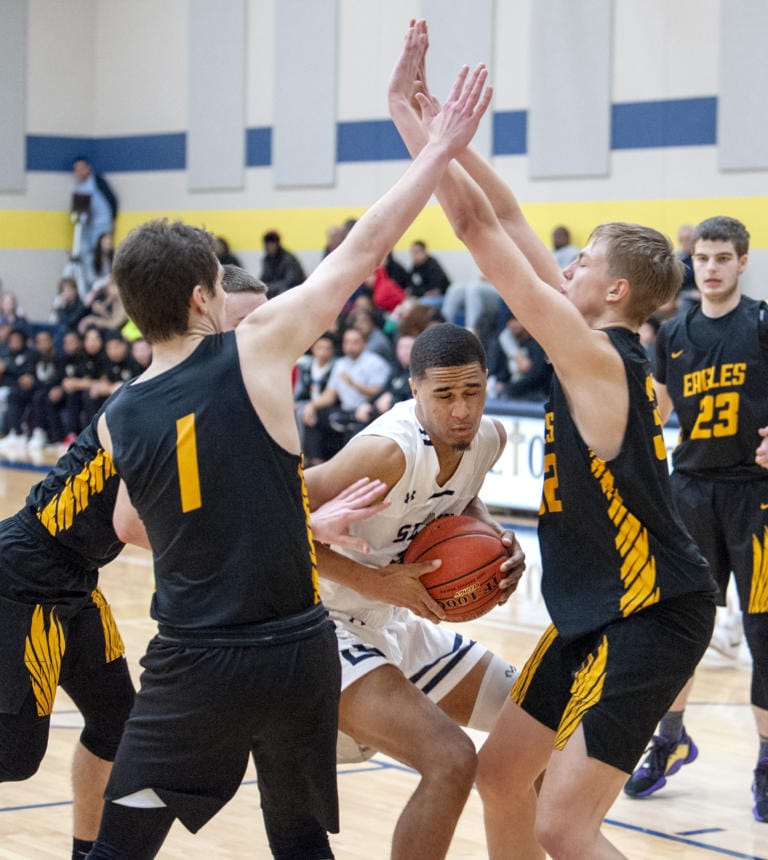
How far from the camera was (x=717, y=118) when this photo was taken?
1448cm

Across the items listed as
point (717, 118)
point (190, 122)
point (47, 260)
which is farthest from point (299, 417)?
point (47, 260)

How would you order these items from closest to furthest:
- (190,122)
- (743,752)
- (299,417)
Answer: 1. (743,752)
2. (299,417)
3. (190,122)

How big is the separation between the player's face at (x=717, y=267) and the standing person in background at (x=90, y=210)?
16.7m

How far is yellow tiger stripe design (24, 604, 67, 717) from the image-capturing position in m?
4.02

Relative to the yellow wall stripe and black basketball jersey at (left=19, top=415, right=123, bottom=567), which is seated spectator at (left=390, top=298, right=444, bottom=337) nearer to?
the yellow wall stripe

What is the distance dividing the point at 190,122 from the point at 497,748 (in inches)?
697

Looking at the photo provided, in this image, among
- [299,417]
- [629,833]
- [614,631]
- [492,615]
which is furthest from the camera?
[299,417]

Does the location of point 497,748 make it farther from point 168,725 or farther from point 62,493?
point 62,493

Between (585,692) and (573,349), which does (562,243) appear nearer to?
(573,349)

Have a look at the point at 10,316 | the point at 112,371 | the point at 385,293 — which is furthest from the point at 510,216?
the point at 10,316

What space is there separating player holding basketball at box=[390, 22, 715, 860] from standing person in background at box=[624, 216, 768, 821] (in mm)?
2289

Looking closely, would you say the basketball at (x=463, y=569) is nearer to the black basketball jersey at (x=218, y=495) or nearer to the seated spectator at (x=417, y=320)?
the black basketball jersey at (x=218, y=495)

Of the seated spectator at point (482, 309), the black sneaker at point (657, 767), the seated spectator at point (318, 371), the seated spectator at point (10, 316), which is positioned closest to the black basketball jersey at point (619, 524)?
the black sneaker at point (657, 767)

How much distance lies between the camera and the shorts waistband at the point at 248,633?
3.12 metres
